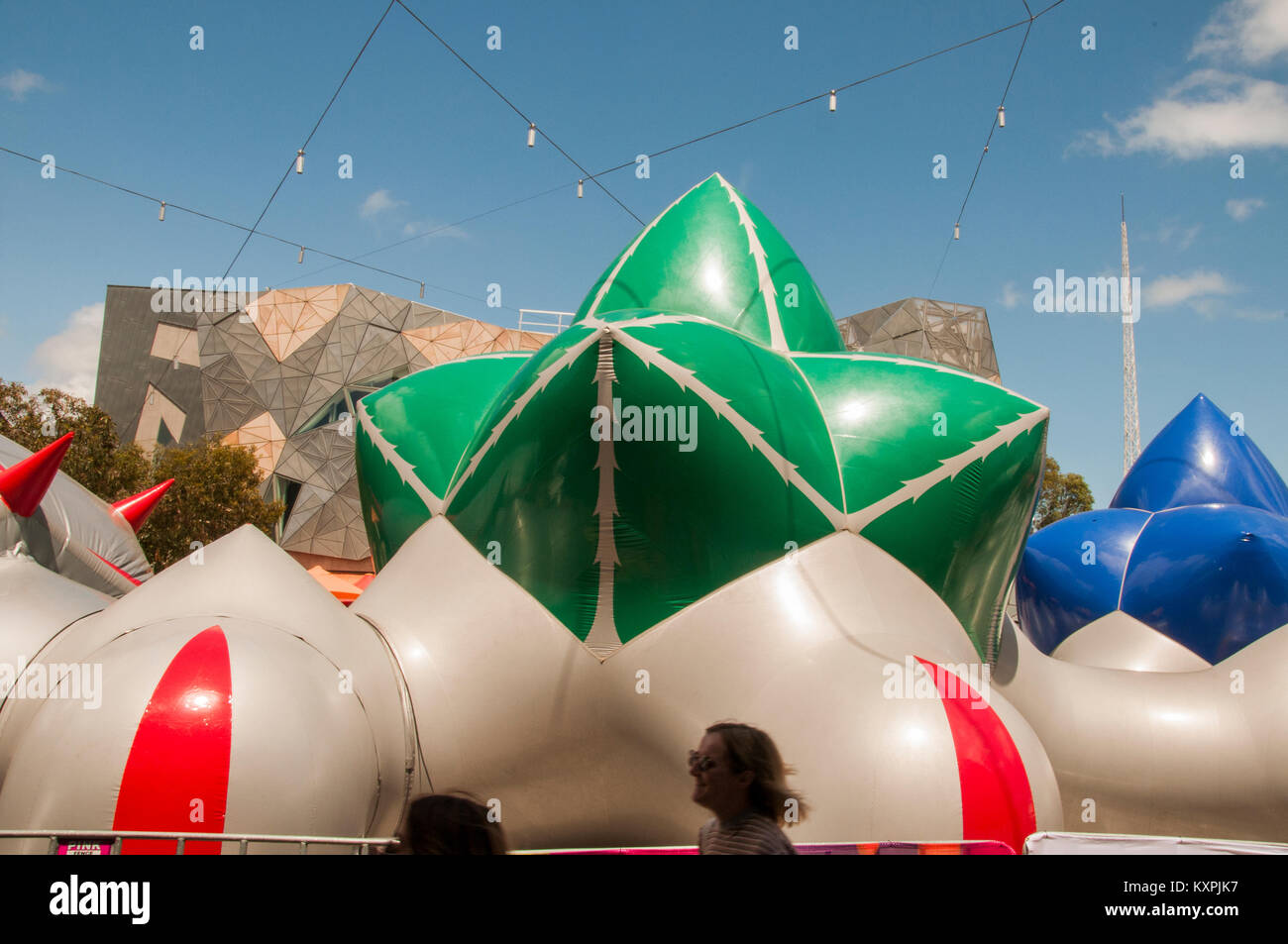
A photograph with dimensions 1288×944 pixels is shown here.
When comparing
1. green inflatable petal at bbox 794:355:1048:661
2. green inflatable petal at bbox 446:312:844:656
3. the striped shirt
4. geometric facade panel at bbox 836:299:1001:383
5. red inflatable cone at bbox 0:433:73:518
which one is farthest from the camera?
geometric facade panel at bbox 836:299:1001:383

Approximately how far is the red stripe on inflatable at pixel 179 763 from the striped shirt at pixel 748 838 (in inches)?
91.5

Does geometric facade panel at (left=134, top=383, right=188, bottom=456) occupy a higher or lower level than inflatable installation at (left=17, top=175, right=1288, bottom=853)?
higher

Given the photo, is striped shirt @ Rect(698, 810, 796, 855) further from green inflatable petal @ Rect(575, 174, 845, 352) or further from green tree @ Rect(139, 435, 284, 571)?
green tree @ Rect(139, 435, 284, 571)

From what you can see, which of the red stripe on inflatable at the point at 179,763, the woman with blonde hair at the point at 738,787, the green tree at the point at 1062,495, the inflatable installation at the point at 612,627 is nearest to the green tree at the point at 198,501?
the inflatable installation at the point at 612,627

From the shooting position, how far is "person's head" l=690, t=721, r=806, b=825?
2.71 meters

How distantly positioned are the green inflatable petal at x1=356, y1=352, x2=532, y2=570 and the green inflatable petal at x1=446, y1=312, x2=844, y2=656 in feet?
4.43

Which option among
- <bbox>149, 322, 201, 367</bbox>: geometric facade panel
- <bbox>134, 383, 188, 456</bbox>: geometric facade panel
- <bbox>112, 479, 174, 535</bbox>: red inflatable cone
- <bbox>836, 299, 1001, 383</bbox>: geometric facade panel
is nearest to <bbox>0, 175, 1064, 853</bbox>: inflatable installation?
<bbox>112, 479, 174, 535</bbox>: red inflatable cone

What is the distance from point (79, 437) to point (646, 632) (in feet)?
67.3

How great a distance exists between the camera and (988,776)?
4.59 metres

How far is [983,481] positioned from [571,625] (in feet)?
9.48

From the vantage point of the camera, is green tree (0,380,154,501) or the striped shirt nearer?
the striped shirt

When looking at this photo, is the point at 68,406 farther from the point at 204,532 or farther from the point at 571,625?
the point at 571,625

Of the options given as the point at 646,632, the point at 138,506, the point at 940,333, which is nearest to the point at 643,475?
the point at 646,632
